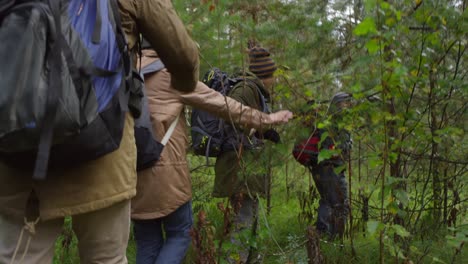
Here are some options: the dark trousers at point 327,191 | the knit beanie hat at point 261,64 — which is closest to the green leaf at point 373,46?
the knit beanie hat at point 261,64

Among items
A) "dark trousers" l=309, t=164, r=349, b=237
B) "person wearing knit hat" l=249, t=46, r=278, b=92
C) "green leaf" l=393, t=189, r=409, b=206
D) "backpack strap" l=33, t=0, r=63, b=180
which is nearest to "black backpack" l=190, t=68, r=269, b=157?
"person wearing knit hat" l=249, t=46, r=278, b=92

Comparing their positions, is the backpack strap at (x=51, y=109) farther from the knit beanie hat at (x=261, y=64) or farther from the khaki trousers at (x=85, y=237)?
the knit beanie hat at (x=261, y=64)

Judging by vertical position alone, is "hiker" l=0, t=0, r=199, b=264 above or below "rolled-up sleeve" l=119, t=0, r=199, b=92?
below

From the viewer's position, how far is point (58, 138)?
155 centimetres

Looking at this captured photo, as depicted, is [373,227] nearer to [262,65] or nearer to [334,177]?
[262,65]

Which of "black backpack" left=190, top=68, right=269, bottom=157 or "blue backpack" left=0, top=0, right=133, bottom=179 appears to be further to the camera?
"black backpack" left=190, top=68, right=269, bottom=157

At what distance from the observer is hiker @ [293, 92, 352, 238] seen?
11.0ft

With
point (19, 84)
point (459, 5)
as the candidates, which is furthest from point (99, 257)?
point (459, 5)

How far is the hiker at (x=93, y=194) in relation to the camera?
6.06 ft

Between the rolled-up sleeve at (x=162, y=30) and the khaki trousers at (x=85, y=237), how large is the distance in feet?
2.09

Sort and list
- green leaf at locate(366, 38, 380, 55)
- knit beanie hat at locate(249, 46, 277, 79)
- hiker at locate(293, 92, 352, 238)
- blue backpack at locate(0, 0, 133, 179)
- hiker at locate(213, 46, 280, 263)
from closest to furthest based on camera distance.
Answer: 1. blue backpack at locate(0, 0, 133, 179)
2. green leaf at locate(366, 38, 380, 55)
3. hiker at locate(293, 92, 352, 238)
4. hiker at locate(213, 46, 280, 263)
5. knit beanie hat at locate(249, 46, 277, 79)

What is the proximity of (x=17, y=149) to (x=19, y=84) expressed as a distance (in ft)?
0.71

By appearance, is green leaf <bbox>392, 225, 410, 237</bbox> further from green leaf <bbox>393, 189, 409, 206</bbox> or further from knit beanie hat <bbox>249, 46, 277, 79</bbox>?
knit beanie hat <bbox>249, 46, 277, 79</bbox>

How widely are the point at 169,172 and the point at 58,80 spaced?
173 cm
